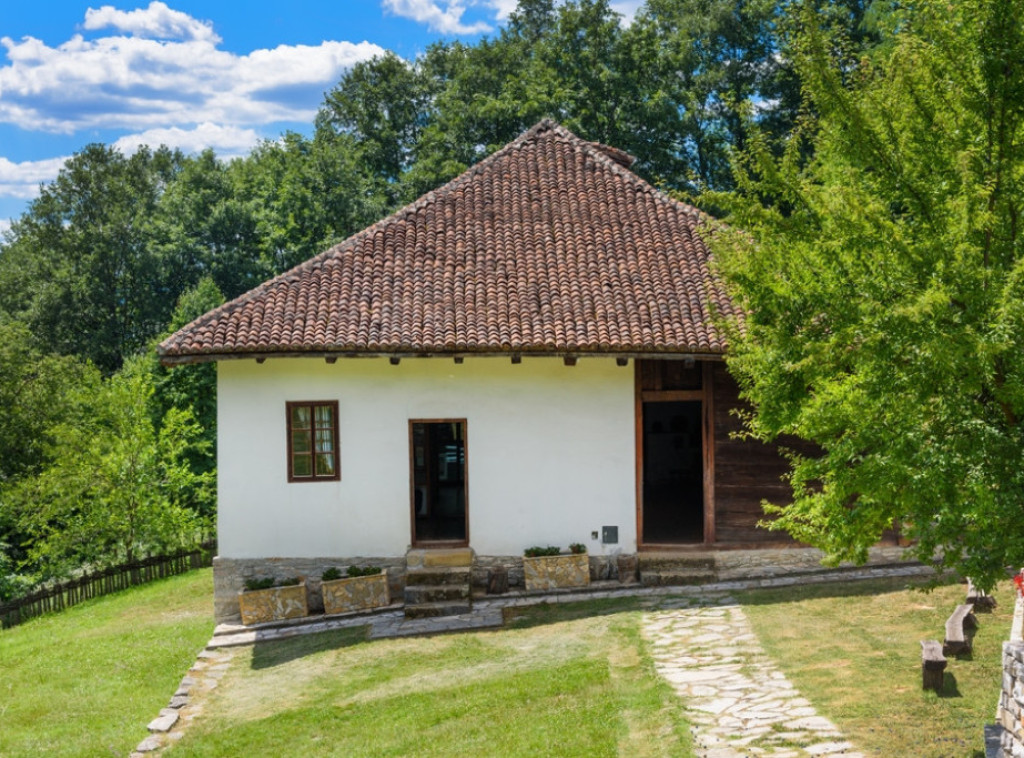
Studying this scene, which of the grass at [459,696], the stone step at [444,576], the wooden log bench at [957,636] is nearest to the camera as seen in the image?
the grass at [459,696]

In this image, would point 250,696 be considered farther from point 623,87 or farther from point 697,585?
point 623,87

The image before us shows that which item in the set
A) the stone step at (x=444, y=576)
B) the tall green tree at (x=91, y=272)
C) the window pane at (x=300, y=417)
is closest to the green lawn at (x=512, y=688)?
the stone step at (x=444, y=576)

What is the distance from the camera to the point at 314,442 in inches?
587

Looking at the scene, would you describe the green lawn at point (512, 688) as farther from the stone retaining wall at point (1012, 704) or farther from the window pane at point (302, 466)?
the window pane at point (302, 466)

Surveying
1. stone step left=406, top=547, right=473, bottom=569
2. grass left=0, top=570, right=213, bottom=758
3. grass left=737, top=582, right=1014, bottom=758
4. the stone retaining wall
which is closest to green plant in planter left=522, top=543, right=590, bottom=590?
stone step left=406, top=547, right=473, bottom=569

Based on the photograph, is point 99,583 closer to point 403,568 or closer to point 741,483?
point 403,568

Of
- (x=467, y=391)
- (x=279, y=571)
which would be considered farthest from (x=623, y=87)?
(x=279, y=571)

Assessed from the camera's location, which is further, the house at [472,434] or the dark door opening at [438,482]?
the dark door opening at [438,482]

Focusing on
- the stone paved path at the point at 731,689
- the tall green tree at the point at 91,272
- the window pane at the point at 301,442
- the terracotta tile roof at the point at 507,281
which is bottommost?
the stone paved path at the point at 731,689

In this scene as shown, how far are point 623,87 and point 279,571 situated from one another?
74.1ft

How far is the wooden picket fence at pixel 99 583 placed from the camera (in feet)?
63.7

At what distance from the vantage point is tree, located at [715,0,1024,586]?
6.95 meters

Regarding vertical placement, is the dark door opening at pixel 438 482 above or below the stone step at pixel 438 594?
above

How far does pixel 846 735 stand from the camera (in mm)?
8039
